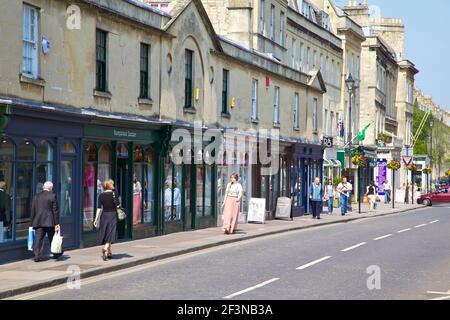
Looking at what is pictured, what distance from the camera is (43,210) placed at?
19.3 metres

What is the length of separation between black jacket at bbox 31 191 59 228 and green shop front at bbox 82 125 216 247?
360cm

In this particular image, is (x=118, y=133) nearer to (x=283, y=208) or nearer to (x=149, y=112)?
(x=149, y=112)

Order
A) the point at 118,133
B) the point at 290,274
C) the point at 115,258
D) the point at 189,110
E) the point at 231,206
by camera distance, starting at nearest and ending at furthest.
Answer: the point at 290,274
the point at 115,258
the point at 118,133
the point at 231,206
the point at 189,110

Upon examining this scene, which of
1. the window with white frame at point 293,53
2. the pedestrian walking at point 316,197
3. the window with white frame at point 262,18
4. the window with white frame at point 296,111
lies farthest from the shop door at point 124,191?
the window with white frame at point 293,53

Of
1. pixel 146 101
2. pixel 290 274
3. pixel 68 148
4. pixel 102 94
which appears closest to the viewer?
pixel 290 274

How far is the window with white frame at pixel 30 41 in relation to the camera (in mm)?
20266

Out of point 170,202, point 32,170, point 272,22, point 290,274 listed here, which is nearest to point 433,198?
point 272,22

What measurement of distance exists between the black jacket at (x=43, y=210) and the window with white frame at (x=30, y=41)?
289 centimetres

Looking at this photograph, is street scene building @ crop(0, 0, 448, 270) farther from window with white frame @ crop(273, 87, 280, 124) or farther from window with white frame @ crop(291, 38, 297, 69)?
window with white frame @ crop(291, 38, 297, 69)

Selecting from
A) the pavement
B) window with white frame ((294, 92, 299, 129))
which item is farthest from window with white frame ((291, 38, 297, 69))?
the pavement

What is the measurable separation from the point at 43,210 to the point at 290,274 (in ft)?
17.9

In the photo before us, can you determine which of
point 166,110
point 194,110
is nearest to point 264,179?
point 194,110
